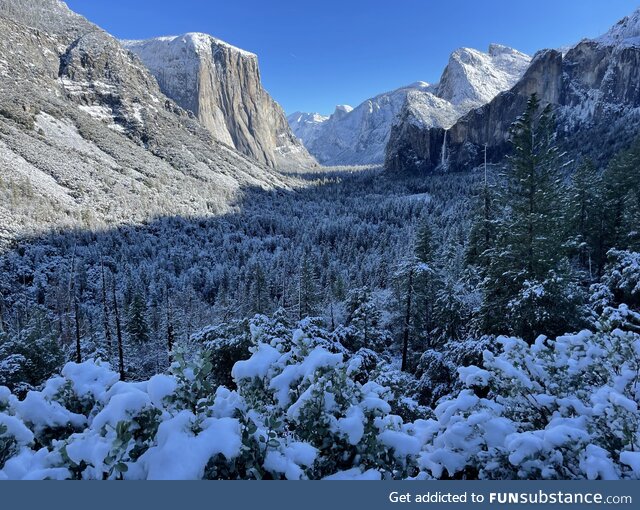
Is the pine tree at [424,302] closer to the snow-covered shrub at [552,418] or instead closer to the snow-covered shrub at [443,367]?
the snow-covered shrub at [443,367]

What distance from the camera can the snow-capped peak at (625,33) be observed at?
167375 millimetres

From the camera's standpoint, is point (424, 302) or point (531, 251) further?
point (424, 302)

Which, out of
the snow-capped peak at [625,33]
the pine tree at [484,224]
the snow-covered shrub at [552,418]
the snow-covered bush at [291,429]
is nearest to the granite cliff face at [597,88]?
the snow-capped peak at [625,33]

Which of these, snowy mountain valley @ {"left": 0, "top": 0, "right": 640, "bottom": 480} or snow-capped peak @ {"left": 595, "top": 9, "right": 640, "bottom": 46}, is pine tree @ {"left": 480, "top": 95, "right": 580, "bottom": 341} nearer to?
snowy mountain valley @ {"left": 0, "top": 0, "right": 640, "bottom": 480}

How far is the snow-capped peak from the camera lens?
549ft

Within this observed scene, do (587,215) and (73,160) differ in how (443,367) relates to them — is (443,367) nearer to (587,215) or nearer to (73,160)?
(587,215)

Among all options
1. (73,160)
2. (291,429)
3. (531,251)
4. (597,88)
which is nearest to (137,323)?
(531,251)

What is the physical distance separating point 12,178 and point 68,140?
2044 inches

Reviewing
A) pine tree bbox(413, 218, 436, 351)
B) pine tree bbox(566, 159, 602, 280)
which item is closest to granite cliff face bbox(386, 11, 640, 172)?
pine tree bbox(566, 159, 602, 280)

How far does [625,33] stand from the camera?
177m

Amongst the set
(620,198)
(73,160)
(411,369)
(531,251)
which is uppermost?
(73,160)

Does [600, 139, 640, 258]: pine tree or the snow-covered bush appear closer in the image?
the snow-covered bush

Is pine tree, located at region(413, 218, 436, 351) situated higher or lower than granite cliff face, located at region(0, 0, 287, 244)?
lower

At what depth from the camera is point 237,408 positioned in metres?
2.98
